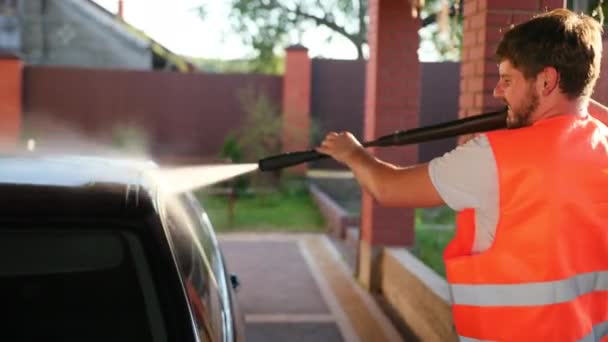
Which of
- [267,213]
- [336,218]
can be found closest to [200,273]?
[336,218]

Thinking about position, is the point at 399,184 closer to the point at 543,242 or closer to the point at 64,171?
the point at 543,242

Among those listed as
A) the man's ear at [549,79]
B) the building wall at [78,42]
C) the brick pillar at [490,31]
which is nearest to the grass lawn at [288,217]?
the brick pillar at [490,31]

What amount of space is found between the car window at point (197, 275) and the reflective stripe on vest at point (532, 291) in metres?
0.72

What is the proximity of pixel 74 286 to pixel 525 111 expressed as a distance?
1359 mm

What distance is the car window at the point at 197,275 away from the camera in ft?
7.45

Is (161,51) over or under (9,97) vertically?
over

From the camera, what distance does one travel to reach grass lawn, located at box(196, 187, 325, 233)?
463 inches

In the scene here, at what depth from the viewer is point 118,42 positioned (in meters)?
27.8

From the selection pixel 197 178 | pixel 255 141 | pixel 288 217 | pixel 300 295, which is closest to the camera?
pixel 197 178

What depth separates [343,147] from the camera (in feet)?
8.57

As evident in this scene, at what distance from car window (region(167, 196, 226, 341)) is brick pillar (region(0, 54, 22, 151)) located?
15024mm

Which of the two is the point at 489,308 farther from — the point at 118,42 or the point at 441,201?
the point at 118,42

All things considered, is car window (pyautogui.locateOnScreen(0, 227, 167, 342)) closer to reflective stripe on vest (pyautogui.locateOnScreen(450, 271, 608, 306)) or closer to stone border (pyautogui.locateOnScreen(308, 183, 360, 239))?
reflective stripe on vest (pyautogui.locateOnScreen(450, 271, 608, 306))

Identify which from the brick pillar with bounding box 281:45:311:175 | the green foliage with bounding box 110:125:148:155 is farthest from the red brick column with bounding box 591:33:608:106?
the green foliage with bounding box 110:125:148:155
